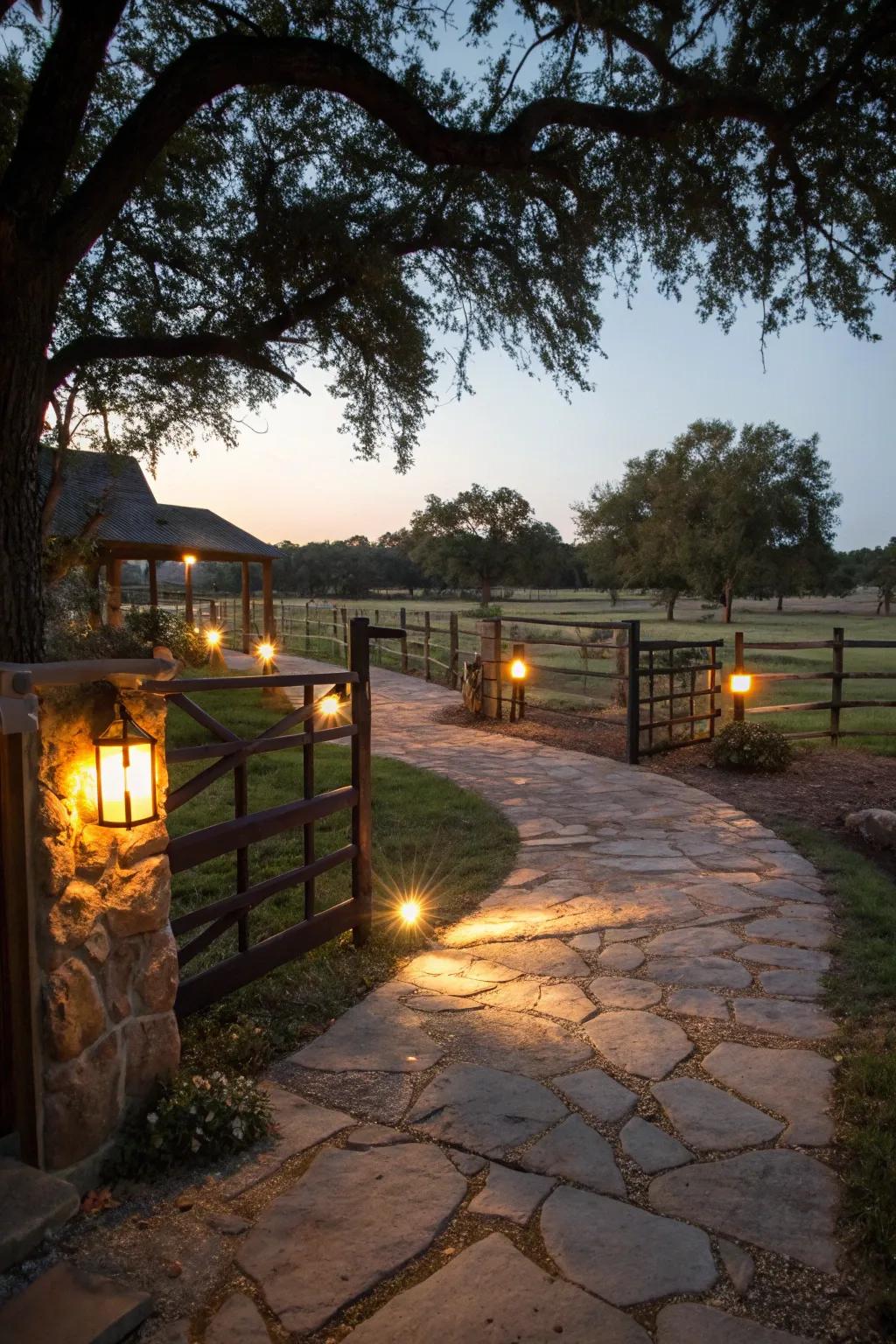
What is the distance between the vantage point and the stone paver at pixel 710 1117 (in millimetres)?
2586

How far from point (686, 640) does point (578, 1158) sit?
37.7 feet

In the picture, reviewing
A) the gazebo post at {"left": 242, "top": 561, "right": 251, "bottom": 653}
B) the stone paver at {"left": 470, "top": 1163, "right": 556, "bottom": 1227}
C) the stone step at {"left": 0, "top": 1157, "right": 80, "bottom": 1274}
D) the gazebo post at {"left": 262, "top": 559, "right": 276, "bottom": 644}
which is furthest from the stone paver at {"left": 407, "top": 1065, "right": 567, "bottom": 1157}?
the gazebo post at {"left": 242, "top": 561, "right": 251, "bottom": 653}

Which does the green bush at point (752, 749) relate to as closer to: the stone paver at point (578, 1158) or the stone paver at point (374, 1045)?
the stone paver at point (374, 1045)

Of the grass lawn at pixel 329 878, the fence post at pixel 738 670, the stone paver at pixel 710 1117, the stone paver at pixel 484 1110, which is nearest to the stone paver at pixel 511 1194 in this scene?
the stone paver at pixel 484 1110

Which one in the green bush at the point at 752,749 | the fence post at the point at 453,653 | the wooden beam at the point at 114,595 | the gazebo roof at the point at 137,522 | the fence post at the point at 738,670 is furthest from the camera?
the gazebo roof at the point at 137,522

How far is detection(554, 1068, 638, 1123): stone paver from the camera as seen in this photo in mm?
2738

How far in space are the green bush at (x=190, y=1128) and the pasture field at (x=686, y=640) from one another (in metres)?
5.60

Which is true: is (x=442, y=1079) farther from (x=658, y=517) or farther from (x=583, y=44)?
(x=658, y=517)

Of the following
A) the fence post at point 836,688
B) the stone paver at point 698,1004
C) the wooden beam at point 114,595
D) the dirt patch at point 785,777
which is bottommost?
the dirt patch at point 785,777

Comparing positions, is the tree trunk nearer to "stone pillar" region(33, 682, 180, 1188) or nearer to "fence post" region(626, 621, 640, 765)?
"stone pillar" region(33, 682, 180, 1188)

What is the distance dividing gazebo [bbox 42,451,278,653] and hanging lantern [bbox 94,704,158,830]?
566 inches

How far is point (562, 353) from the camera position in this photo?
851 centimetres

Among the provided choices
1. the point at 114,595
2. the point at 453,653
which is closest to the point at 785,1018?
the point at 453,653

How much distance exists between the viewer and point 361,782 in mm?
4172
